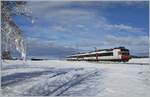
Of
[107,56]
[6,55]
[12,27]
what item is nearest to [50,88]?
[6,55]

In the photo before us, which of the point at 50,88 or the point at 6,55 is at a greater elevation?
the point at 6,55

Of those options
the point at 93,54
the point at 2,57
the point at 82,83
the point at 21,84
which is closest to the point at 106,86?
the point at 82,83

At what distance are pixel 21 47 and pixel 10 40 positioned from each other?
21.1 inches

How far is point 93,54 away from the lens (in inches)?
Answer: 1602

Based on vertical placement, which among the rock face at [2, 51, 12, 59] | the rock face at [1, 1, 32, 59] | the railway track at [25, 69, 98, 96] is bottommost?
the railway track at [25, 69, 98, 96]

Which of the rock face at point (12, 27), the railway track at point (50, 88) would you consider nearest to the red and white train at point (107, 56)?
the railway track at point (50, 88)

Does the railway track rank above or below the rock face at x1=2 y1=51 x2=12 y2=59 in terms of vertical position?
below

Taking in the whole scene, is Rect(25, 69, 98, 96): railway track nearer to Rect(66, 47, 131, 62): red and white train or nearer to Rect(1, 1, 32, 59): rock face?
Rect(1, 1, 32, 59): rock face

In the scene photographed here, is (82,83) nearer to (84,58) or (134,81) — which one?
(134,81)

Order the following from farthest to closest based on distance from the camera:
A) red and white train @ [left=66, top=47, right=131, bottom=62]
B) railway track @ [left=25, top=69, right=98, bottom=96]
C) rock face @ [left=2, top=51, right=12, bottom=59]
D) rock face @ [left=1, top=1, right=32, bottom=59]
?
1. red and white train @ [left=66, top=47, right=131, bottom=62]
2. railway track @ [left=25, top=69, right=98, bottom=96]
3. rock face @ [left=2, top=51, right=12, bottom=59]
4. rock face @ [left=1, top=1, right=32, bottom=59]

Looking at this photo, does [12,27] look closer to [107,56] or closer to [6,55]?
[6,55]

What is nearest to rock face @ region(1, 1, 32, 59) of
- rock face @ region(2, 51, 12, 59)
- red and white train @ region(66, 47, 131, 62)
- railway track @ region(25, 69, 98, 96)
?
rock face @ region(2, 51, 12, 59)

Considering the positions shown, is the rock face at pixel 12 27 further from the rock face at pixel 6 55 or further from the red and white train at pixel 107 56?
the red and white train at pixel 107 56

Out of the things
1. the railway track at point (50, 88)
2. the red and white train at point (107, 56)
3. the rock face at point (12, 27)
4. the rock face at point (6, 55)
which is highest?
the rock face at point (12, 27)
